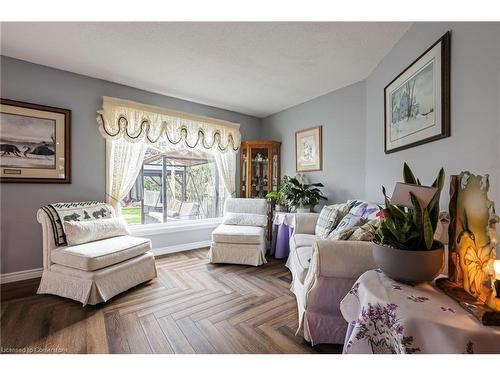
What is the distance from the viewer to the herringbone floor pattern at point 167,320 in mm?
1450

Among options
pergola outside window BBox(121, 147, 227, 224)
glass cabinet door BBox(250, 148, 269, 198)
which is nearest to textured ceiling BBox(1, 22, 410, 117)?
pergola outside window BBox(121, 147, 227, 224)

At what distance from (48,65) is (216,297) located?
119 inches

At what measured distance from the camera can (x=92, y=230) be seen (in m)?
2.24

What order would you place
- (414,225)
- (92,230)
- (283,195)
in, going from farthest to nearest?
1. (283,195)
2. (92,230)
3. (414,225)

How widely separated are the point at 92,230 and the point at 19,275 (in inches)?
40.0

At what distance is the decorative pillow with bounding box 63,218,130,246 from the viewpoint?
2.11m

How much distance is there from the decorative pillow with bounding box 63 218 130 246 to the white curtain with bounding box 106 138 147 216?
1.69ft

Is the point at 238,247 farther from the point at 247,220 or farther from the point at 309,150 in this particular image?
the point at 309,150

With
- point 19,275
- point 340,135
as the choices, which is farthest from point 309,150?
point 19,275

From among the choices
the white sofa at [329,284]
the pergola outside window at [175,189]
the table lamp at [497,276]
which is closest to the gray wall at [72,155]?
the pergola outside window at [175,189]

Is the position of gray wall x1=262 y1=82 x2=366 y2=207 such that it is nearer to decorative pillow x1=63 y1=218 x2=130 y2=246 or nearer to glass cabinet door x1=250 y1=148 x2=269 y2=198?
glass cabinet door x1=250 y1=148 x2=269 y2=198

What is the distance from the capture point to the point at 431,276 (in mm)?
882
